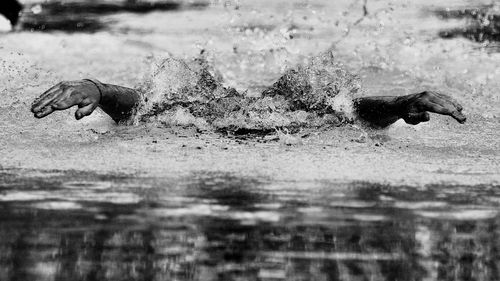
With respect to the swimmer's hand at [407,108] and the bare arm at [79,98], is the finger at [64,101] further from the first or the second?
the swimmer's hand at [407,108]

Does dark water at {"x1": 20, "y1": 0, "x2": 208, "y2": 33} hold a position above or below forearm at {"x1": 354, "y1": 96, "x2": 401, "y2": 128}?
above

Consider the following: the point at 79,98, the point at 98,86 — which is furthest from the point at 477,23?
the point at 79,98

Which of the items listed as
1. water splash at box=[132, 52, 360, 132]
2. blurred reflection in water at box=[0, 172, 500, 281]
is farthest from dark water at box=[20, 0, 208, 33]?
blurred reflection in water at box=[0, 172, 500, 281]

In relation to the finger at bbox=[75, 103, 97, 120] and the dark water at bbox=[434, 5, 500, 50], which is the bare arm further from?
the dark water at bbox=[434, 5, 500, 50]

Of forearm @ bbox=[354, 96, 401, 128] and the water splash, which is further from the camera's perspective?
the water splash

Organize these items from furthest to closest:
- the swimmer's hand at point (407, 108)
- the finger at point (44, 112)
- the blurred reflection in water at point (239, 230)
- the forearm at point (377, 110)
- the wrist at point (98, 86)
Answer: the forearm at point (377, 110) < the wrist at point (98, 86) < the swimmer's hand at point (407, 108) < the finger at point (44, 112) < the blurred reflection in water at point (239, 230)

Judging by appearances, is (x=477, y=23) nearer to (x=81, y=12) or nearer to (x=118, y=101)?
(x=81, y=12)

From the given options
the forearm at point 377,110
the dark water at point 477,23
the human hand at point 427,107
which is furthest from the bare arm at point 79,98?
the dark water at point 477,23
